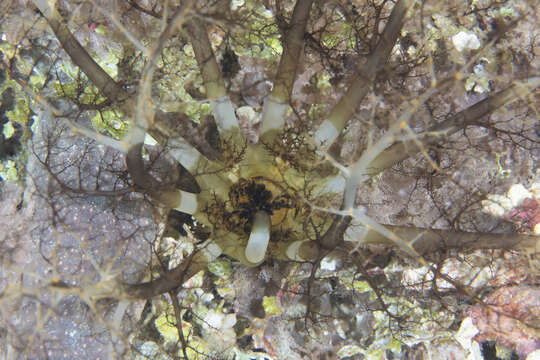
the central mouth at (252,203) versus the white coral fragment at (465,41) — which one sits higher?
the white coral fragment at (465,41)

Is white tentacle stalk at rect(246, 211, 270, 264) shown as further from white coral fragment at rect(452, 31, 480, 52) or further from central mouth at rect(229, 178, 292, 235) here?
white coral fragment at rect(452, 31, 480, 52)

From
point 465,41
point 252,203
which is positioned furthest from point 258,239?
point 465,41

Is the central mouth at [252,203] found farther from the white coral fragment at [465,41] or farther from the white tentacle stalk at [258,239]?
the white coral fragment at [465,41]

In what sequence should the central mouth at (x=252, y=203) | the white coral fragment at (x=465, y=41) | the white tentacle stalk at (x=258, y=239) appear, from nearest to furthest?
the white tentacle stalk at (x=258, y=239) < the central mouth at (x=252, y=203) < the white coral fragment at (x=465, y=41)

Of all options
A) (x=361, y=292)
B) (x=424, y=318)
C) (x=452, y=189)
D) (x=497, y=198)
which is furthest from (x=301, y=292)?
(x=497, y=198)

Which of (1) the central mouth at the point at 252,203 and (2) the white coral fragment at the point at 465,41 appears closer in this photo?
(1) the central mouth at the point at 252,203

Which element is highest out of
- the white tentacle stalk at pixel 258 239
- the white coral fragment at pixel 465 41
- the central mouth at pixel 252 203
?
the white coral fragment at pixel 465 41

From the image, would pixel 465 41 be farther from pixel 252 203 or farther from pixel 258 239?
pixel 258 239

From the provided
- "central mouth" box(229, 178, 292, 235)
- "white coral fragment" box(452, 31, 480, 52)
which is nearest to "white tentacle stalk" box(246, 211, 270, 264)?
"central mouth" box(229, 178, 292, 235)

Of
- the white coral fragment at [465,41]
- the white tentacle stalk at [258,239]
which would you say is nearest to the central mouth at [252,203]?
the white tentacle stalk at [258,239]
